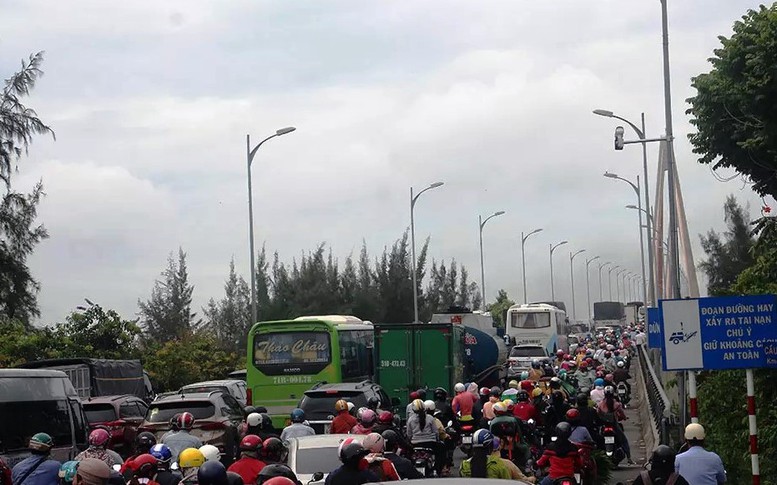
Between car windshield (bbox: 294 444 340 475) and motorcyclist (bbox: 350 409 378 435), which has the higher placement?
motorcyclist (bbox: 350 409 378 435)

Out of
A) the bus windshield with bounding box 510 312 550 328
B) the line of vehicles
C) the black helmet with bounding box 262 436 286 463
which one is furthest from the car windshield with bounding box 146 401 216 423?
the bus windshield with bounding box 510 312 550 328

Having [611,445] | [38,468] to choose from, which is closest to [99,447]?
[38,468]

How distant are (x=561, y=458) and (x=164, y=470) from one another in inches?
204

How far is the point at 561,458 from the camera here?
14367 mm

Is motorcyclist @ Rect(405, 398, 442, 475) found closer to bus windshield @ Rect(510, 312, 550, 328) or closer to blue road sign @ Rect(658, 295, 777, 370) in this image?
blue road sign @ Rect(658, 295, 777, 370)

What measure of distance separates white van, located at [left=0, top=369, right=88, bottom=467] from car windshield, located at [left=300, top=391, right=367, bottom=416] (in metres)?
3.92

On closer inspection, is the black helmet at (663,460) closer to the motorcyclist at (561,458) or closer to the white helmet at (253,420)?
the motorcyclist at (561,458)

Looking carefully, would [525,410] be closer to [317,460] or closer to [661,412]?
[661,412]

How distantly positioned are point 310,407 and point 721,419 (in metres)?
6.56

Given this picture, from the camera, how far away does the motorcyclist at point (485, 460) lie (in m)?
12.0

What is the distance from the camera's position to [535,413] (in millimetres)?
20609

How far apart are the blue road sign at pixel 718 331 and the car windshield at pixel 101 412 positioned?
37.2 feet

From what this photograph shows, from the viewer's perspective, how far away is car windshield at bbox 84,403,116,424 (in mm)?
22328

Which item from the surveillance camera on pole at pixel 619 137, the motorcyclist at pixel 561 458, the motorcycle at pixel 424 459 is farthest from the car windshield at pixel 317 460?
the surveillance camera on pole at pixel 619 137
